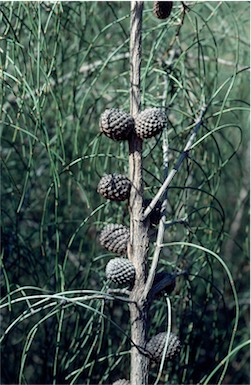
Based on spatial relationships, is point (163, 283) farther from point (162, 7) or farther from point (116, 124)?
point (162, 7)

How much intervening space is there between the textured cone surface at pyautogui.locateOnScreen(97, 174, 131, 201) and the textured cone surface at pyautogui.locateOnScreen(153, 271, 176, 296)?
0.08 meters

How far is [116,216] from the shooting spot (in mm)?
914

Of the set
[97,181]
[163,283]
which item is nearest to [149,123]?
[163,283]

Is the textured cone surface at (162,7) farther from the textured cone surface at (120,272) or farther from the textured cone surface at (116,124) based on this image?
the textured cone surface at (120,272)

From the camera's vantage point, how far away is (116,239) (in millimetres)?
649

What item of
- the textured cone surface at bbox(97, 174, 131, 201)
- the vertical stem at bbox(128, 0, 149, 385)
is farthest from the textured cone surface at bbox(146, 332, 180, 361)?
the textured cone surface at bbox(97, 174, 131, 201)

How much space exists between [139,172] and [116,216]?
276 mm

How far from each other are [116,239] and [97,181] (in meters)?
0.55

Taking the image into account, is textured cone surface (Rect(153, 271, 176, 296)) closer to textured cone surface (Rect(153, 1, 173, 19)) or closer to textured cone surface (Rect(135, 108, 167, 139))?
textured cone surface (Rect(135, 108, 167, 139))

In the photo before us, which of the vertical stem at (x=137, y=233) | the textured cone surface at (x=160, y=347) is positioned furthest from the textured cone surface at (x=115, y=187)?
the textured cone surface at (x=160, y=347)

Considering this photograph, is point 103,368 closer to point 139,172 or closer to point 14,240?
point 14,240

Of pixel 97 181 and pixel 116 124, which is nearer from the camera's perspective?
pixel 116 124

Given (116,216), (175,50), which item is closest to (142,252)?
(116,216)

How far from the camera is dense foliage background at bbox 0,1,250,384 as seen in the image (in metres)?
0.79
